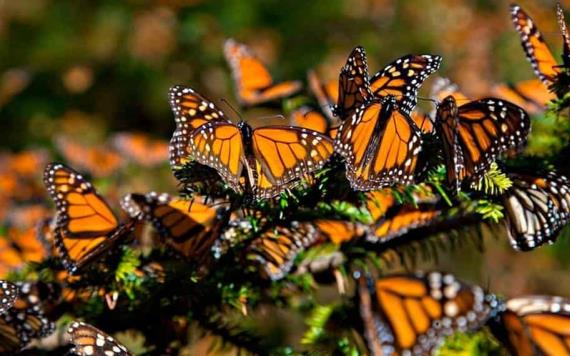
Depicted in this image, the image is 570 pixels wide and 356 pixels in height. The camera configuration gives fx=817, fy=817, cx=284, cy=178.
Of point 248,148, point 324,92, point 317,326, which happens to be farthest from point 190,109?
point 324,92

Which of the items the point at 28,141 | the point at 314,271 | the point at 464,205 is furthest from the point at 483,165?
the point at 28,141

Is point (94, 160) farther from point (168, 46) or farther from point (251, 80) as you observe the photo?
point (168, 46)

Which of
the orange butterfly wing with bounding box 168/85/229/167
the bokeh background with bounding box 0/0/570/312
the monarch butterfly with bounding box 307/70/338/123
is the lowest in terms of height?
the orange butterfly wing with bounding box 168/85/229/167

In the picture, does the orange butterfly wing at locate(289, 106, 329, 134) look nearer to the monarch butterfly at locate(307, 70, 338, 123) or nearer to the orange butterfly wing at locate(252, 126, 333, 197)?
the monarch butterfly at locate(307, 70, 338, 123)

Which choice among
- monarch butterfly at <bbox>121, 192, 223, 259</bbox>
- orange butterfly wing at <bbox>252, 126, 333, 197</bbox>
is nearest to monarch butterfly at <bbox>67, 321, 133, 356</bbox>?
monarch butterfly at <bbox>121, 192, 223, 259</bbox>

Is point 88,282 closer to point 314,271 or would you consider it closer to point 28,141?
point 314,271

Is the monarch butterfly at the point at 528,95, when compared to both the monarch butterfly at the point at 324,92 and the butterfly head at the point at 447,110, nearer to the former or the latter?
the monarch butterfly at the point at 324,92
